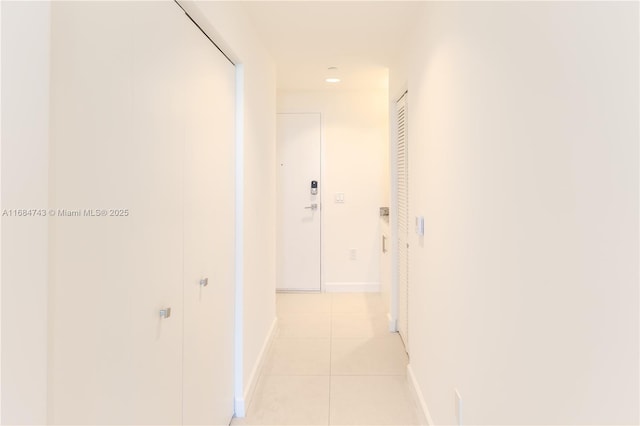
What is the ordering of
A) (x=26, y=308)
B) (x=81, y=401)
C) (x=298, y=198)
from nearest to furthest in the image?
(x=26, y=308)
(x=81, y=401)
(x=298, y=198)

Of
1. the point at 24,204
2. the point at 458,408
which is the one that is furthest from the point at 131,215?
the point at 458,408

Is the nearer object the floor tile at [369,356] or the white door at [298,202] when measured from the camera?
the floor tile at [369,356]

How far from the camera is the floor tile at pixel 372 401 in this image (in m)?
2.29

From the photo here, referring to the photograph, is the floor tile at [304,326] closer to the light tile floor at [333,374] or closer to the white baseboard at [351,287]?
the light tile floor at [333,374]

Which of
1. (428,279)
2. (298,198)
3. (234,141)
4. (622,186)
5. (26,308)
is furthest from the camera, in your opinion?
(298,198)

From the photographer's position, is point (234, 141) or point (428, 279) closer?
point (428, 279)

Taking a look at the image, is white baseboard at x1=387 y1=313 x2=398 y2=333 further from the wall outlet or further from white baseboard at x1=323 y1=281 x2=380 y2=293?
the wall outlet

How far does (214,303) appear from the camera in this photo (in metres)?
1.94

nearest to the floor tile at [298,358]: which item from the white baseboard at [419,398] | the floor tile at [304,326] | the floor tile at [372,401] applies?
the floor tile at [304,326]

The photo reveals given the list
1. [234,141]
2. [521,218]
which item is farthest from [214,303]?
[521,218]

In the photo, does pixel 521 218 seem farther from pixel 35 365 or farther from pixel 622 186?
pixel 35 365

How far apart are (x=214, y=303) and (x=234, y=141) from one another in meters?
0.86


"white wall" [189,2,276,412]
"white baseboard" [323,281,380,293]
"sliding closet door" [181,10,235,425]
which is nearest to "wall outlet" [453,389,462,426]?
"sliding closet door" [181,10,235,425]

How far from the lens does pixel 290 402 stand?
2.47m
